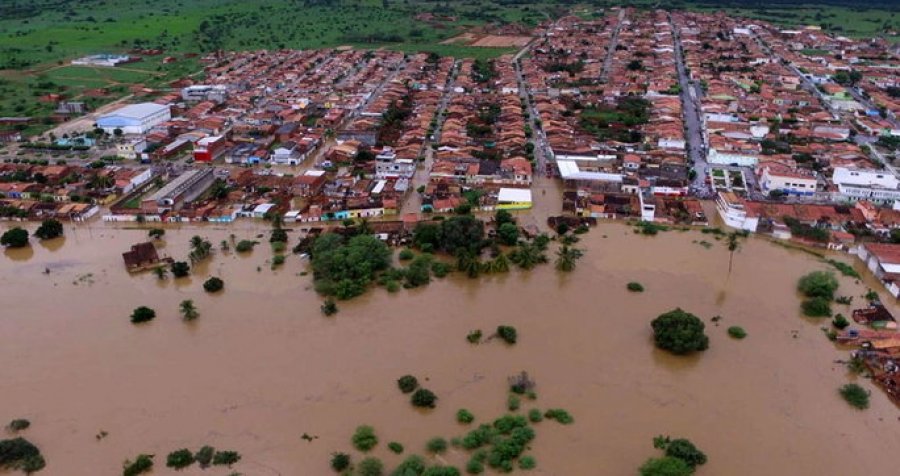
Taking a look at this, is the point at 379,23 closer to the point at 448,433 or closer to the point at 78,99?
the point at 78,99

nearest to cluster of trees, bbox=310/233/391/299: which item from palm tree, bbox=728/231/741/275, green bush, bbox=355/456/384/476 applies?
green bush, bbox=355/456/384/476

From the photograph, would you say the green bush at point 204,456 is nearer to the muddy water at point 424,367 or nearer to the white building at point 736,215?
the muddy water at point 424,367

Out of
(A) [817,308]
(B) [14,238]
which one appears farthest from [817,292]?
(B) [14,238]

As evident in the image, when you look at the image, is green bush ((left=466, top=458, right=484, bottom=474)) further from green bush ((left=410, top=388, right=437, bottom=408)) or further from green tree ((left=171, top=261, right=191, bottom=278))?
green tree ((left=171, top=261, right=191, bottom=278))

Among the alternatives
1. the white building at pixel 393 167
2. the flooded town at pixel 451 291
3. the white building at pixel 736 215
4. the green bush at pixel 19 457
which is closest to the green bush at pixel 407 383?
the flooded town at pixel 451 291

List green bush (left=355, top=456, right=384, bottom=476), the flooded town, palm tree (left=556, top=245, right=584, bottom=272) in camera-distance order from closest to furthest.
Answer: green bush (left=355, top=456, right=384, bottom=476)
the flooded town
palm tree (left=556, top=245, right=584, bottom=272)

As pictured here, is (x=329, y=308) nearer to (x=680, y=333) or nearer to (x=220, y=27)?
(x=680, y=333)
